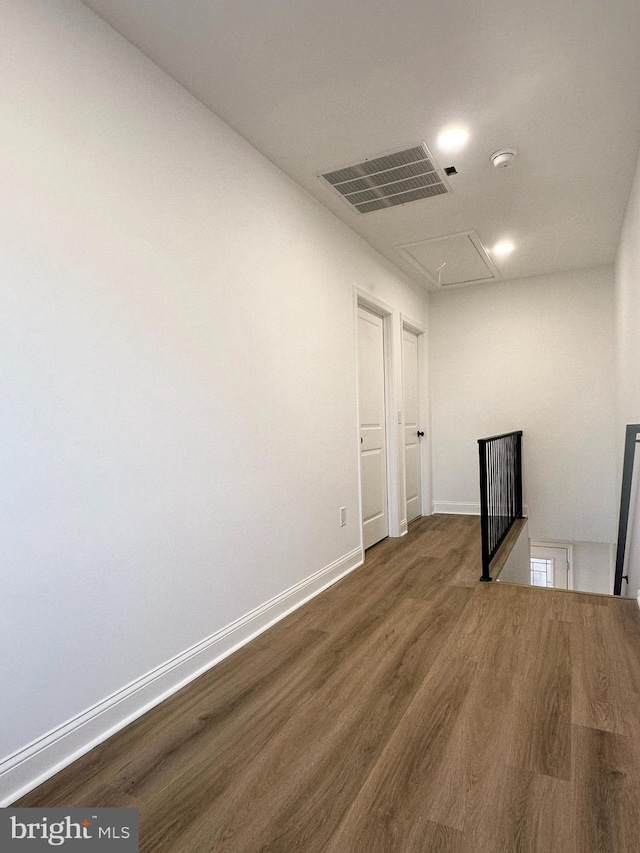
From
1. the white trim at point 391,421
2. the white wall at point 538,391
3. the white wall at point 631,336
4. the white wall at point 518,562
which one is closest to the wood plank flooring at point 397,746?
the white wall at point 631,336

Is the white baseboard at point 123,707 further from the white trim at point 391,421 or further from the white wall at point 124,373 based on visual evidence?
the white trim at point 391,421

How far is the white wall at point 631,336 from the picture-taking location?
3057mm

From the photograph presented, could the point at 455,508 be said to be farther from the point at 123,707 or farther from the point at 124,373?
the point at 124,373

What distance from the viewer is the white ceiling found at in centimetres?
181

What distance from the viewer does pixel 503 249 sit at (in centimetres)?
427

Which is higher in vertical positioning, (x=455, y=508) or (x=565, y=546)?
(x=455, y=508)

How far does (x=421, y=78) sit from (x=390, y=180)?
86 cm

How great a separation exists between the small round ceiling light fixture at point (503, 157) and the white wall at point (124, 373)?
1.21m

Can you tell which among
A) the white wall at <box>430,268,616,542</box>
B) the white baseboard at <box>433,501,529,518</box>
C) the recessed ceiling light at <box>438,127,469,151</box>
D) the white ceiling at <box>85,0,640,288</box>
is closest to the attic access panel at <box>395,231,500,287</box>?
the white wall at <box>430,268,616,542</box>

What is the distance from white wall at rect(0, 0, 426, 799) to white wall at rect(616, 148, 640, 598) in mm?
2115

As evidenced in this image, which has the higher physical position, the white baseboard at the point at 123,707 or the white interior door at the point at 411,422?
the white interior door at the point at 411,422

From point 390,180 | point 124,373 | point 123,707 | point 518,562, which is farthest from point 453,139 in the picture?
point 518,562

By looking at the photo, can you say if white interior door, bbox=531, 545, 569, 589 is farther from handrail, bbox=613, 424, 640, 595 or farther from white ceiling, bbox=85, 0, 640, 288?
white ceiling, bbox=85, 0, 640, 288

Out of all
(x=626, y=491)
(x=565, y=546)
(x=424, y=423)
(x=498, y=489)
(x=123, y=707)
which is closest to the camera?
(x=123, y=707)
